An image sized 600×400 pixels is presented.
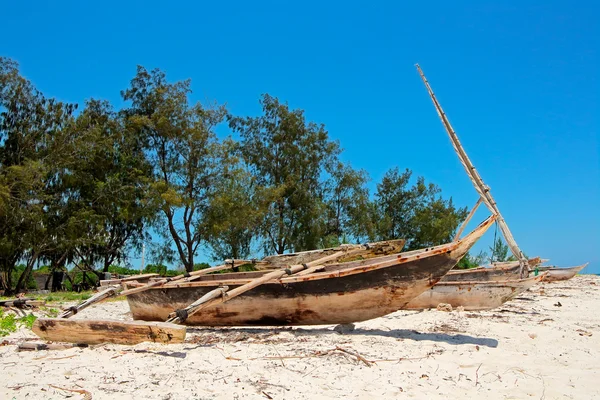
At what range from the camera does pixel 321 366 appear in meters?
4.48

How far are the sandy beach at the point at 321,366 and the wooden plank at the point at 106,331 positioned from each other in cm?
14

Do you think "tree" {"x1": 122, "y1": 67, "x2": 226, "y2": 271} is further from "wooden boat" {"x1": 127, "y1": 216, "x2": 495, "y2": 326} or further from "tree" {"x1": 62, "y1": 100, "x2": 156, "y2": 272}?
"wooden boat" {"x1": 127, "y1": 216, "x2": 495, "y2": 326}

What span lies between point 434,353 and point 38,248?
16964mm

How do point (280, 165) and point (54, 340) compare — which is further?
point (280, 165)

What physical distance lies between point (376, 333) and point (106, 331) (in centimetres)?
338

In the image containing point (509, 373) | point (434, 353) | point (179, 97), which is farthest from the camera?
point (179, 97)

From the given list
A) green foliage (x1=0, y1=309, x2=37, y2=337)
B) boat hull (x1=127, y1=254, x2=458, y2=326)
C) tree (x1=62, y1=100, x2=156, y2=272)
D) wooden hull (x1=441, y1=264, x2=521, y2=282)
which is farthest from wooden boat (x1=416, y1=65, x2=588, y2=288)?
tree (x1=62, y1=100, x2=156, y2=272)

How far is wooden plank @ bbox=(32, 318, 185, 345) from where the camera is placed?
4.83 m

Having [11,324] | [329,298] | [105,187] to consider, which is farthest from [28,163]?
[329,298]

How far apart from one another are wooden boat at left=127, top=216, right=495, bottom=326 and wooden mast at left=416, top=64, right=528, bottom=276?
103 cm

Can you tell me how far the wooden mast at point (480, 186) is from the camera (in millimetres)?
7375

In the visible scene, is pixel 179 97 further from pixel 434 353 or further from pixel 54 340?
pixel 434 353

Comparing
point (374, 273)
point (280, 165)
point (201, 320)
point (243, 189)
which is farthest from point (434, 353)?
point (280, 165)

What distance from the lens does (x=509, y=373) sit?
449 cm
